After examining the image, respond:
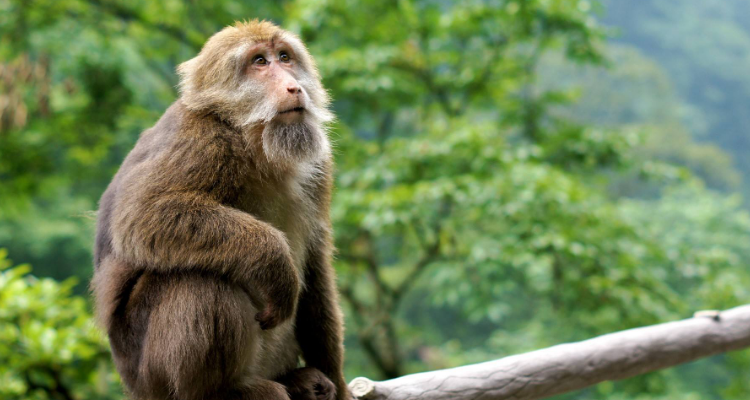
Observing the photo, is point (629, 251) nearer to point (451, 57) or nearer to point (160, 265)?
point (451, 57)

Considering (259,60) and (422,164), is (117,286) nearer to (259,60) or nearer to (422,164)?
(259,60)

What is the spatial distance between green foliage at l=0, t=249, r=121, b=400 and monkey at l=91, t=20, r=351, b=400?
60.7 inches

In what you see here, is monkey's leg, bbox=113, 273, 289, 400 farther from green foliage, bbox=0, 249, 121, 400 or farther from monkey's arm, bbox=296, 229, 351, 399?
green foliage, bbox=0, 249, 121, 400

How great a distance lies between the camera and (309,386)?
2.39m

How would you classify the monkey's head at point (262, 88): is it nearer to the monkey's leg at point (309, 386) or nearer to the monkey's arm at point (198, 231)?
the monkey's arm at point (198, 231)

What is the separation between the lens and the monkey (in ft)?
6.75

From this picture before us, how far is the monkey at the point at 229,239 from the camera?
2.06 m

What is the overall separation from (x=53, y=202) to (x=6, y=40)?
4516 mm

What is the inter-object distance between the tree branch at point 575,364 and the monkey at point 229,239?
318 millimetres

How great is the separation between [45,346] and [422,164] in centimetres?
361

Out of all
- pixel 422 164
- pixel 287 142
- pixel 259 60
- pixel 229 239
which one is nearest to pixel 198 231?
pixel 229 239

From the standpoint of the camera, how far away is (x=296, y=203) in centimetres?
251

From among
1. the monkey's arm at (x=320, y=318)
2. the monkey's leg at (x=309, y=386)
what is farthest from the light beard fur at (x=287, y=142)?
the monkey's leg at (x=309, y=386)

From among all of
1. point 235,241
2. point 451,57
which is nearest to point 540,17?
point 451,57
